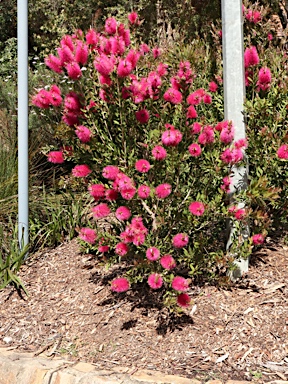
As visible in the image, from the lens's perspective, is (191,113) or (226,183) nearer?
(191,113)

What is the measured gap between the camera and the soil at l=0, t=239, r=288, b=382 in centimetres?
270

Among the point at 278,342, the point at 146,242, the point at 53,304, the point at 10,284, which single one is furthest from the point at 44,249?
the point at 278,342

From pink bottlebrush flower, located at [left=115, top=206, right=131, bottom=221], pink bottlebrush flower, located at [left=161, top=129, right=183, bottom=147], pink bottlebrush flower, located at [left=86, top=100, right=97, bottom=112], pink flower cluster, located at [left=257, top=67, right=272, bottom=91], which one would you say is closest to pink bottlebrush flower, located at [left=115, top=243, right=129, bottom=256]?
pink bottlebrush flower, located at [left=115, top=206, right=131, bottom=221]

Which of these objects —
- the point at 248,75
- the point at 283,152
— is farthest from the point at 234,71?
the point at 283,152

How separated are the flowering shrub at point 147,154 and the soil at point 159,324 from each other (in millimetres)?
243

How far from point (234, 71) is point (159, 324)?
1586 mm

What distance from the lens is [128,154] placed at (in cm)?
299

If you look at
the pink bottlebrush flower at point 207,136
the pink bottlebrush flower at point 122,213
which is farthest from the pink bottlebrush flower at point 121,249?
the pink bottlebrush flower at point 207,136

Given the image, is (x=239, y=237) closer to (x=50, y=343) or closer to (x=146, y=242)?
(x=146, y=242)

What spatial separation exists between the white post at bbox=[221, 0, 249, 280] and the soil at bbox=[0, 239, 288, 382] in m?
0.29

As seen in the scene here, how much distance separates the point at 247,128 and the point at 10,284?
2056 millimetres

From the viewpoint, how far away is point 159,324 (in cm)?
301

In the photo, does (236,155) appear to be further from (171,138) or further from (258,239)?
(258,239)

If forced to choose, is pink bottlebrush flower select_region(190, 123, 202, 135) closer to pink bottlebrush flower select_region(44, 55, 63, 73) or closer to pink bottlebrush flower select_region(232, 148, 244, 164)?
pink bottlebrush flower select_region(232, 148, 244, 164)
